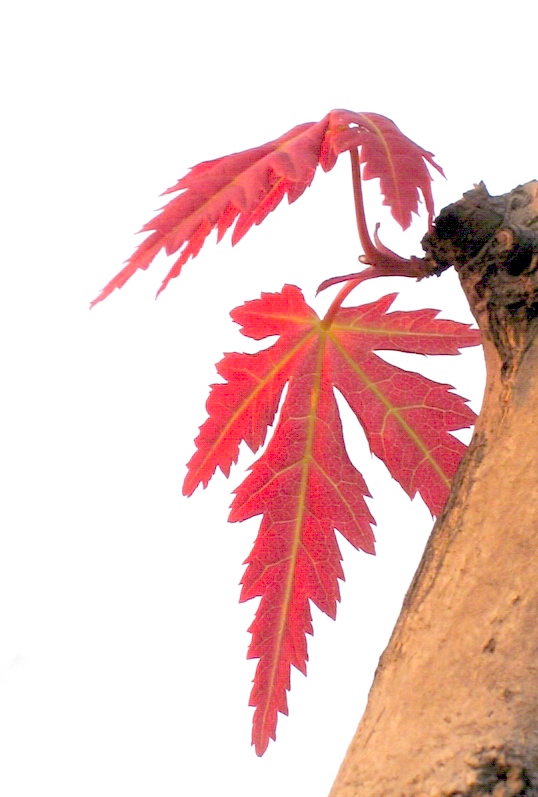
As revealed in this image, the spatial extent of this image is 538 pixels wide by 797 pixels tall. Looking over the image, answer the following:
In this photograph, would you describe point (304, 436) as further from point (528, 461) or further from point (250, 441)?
point (528, 461)

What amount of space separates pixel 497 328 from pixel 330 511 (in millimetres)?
137

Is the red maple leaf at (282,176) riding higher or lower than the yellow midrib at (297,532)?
higher

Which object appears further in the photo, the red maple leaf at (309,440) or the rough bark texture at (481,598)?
the red maple leaf at (309,440)

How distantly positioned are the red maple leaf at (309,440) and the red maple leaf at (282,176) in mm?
71

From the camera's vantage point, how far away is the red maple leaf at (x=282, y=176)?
1.06 ft

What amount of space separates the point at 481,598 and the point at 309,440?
0.17 metres

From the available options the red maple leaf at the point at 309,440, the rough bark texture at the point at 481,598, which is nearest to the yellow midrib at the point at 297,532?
the red maple leaf at the point at 309,440

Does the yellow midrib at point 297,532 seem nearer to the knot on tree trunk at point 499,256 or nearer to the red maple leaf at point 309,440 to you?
the red maple leaf at point 309,440

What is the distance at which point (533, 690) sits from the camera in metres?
0.24

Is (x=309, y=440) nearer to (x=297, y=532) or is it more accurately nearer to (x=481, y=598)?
(x=297, y=532)

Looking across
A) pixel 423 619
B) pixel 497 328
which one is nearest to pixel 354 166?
pixel 497 328

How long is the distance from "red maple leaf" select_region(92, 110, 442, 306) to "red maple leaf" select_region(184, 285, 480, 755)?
0.23 ft

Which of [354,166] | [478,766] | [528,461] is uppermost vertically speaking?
[354,166]

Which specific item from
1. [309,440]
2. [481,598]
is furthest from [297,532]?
[481,598]
